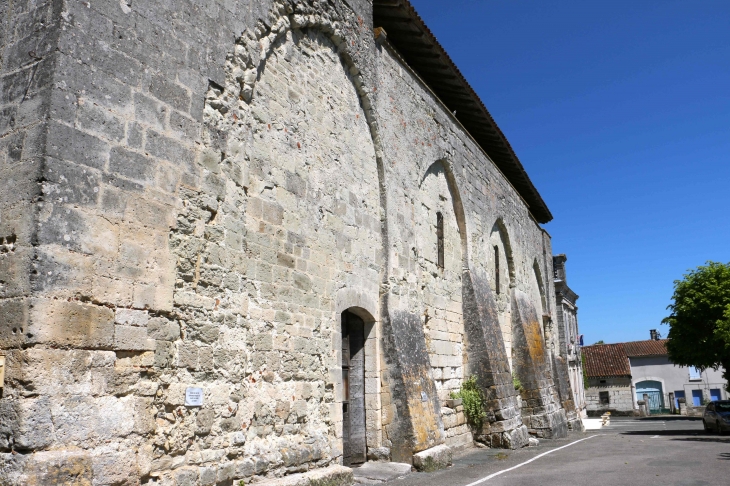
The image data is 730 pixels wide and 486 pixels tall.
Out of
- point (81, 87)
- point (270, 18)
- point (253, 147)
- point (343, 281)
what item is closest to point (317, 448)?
point (343, 281)

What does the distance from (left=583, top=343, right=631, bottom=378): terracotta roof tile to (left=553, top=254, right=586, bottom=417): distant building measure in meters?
9.18

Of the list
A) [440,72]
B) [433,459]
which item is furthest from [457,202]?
[433,459]

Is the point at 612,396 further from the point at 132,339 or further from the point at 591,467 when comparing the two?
the point at 132,339

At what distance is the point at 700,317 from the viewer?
2064 centimetres

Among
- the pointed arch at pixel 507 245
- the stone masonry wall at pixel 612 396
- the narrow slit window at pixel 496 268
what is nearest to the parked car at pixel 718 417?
the pointed arch at pixel 507 245

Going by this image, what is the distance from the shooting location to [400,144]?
31.6 feet

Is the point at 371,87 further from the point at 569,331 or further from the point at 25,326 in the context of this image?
the point at 569,331

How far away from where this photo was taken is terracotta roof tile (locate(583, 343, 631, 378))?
4025 centimetres

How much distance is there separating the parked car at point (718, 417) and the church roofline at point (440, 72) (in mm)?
9178

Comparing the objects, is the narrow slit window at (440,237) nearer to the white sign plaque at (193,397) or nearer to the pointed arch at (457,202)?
the pointed arch at (457,202)

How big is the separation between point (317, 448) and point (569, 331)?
2682 cm

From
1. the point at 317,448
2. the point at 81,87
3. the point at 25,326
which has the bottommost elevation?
the point at 317,448

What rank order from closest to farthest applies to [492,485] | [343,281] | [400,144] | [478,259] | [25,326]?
[25,326]
[492,485]
[343,281]
[400,144]
[478,259]

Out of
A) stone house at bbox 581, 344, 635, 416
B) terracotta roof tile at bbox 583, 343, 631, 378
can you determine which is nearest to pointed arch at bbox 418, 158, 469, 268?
stone house at bbox 581, 344, 635, 416
